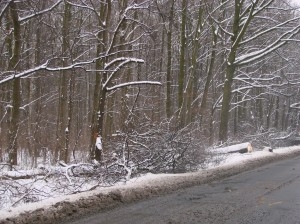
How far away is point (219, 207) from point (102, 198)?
7.85 feet

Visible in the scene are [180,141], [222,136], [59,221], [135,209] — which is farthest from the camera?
[222,136]

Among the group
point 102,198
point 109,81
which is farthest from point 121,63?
point 102,198

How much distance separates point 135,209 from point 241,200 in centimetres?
269

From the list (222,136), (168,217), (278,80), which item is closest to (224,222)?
(168,217)

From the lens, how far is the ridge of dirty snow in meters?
7.28

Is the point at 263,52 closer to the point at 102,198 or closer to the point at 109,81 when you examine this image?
the point at 109,81

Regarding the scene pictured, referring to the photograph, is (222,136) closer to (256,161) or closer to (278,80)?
(256,161)

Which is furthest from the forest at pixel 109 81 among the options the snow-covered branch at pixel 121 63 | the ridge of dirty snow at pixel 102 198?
the ridge of dirty snow at pixel 102 198

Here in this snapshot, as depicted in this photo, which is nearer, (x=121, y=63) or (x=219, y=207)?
(x=219, y=207)

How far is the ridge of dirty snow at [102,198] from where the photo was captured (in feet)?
23.9

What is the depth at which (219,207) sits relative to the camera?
9148 mm

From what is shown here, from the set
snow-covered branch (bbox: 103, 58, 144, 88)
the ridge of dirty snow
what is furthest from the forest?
the ridge of dirty snow

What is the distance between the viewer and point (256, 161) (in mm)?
19688

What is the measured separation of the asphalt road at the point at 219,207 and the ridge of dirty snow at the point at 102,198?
307 millimetres
